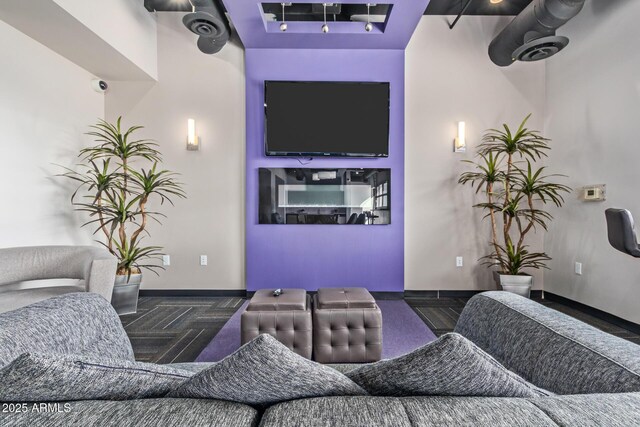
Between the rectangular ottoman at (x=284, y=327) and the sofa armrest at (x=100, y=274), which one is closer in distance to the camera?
the rectangular ottoman at (x=284, y=327)

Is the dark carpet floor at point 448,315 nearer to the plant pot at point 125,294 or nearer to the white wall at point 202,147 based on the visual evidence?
the white wall at point 202,147

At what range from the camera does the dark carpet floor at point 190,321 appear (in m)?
2.27

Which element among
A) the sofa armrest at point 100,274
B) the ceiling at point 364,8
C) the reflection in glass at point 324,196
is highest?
the ceiling at point 364,8

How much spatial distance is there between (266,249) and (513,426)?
10.6ft

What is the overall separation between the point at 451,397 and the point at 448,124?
12.1 feet

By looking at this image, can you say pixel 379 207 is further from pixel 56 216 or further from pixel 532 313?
pixel 56 216

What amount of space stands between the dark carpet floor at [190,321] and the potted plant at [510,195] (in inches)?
23.3

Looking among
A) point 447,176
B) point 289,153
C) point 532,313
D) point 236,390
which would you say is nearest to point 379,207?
point 447,176

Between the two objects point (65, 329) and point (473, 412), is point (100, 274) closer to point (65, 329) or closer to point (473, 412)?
point (65, 329)

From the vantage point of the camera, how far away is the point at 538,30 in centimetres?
301

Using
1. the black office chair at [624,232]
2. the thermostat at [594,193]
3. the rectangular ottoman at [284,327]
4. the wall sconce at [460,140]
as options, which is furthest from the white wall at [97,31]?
the thermostat at [594,193]

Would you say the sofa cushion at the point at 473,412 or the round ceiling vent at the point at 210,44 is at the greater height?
the round ceiling vent at the point at 210,44

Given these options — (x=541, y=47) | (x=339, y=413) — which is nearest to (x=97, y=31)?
(x=339, y=413)

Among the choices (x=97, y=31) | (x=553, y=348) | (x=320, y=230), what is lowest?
(x=553, y=348)
